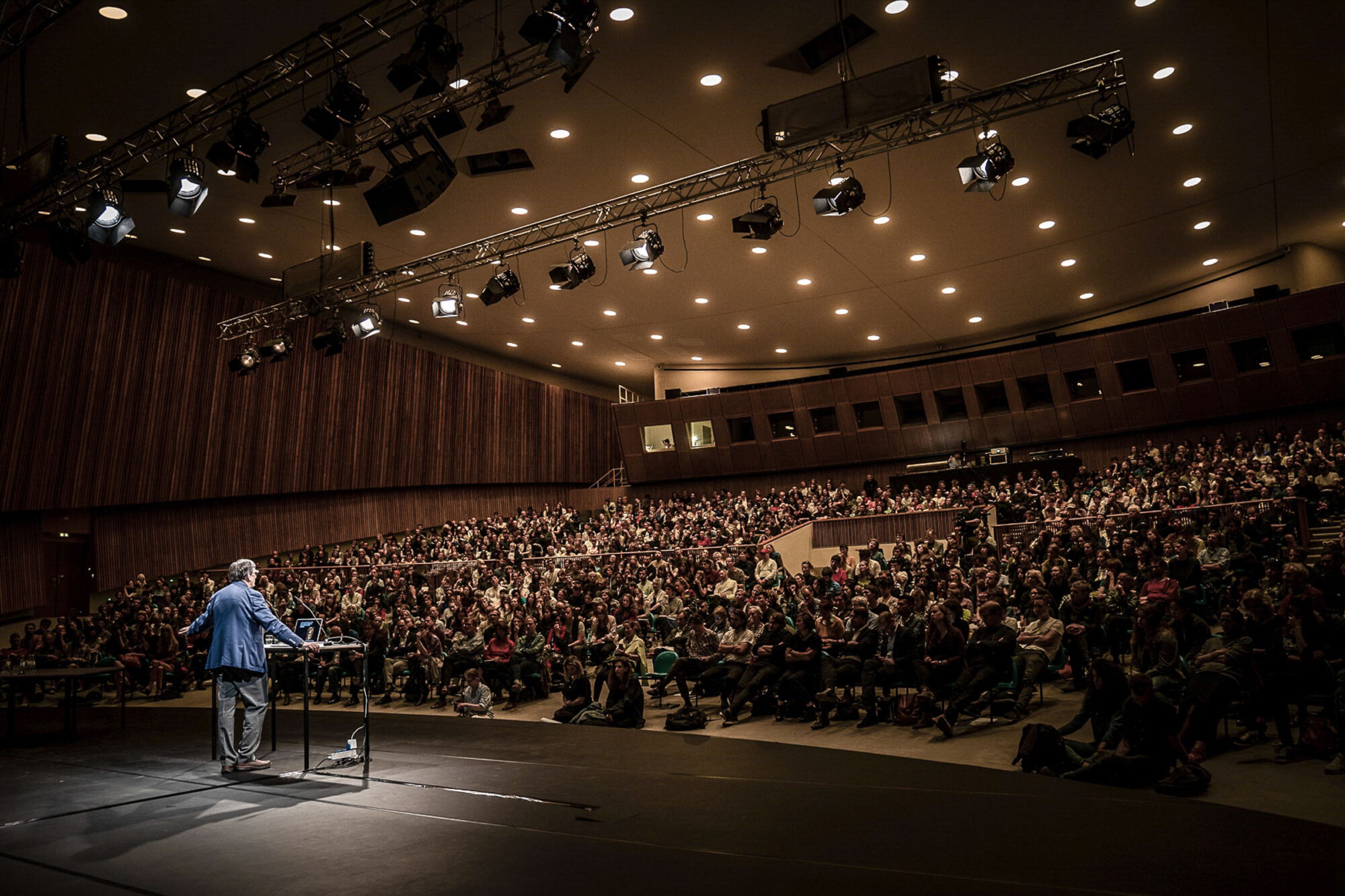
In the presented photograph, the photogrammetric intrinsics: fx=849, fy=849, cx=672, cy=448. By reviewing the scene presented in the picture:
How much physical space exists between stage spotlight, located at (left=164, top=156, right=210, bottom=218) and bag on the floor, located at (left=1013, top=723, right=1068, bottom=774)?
796 centimetres

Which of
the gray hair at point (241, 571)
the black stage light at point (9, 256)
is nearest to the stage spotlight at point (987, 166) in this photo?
the gray hair at point (241, 571)

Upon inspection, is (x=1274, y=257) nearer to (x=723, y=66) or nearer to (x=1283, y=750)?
(x=723, y=66)

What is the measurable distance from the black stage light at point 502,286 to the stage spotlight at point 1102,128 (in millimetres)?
6318

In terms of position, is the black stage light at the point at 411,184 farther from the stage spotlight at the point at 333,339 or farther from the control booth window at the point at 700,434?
the control booth window at the point at 700,434

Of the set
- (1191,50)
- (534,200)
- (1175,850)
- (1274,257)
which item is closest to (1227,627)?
(1175,850)

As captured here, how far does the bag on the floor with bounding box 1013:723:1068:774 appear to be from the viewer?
472 centimetres

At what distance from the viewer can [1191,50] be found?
322 inches

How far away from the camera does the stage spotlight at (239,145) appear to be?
715 centimetres

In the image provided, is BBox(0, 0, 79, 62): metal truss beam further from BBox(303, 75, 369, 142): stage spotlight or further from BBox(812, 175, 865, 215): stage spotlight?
BBox(812, 175, 865, 215): stage spotlight

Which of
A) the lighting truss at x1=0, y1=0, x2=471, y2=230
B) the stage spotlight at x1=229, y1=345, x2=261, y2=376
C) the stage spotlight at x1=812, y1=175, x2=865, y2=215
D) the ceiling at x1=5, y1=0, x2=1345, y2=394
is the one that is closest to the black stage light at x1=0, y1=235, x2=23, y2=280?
the lighting truss at x1=0, y1=0, x2=471, y2=230

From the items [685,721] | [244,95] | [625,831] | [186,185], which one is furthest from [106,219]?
[625,831]

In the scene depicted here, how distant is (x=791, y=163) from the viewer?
9.48 m

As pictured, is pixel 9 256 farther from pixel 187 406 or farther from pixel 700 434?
pixel 700 434

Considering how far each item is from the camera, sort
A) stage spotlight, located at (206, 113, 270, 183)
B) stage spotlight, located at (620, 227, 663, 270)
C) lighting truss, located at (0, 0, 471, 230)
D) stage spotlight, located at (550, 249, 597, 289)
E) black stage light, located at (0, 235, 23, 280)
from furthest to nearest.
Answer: stage spotlight, located at (550, 249, 597, 289) → stage spotlight, located at (620, 227, 663, 270) → black stage light, located at (0, 235, 23, 280) → stage spotlight, located at (206, 113, 270, 183) → lighting truss, located at (0, 0, 471, 230)
